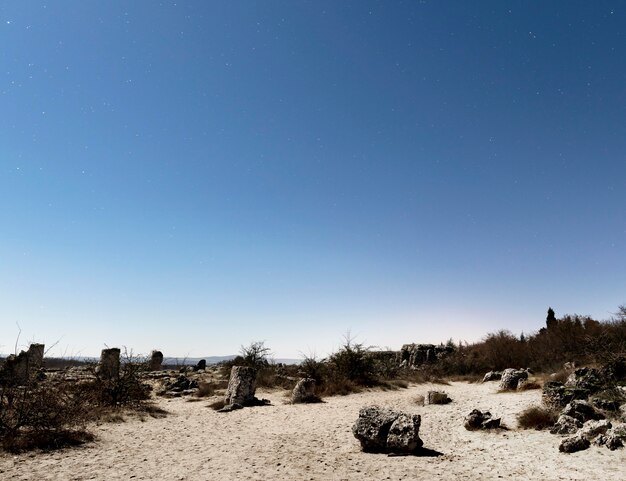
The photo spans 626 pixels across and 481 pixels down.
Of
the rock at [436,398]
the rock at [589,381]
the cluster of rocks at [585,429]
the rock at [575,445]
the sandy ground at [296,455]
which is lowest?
the sandy ground at [296,455]

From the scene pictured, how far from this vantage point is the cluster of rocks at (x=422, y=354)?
33.3 meters

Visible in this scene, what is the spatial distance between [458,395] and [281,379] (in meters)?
9.49

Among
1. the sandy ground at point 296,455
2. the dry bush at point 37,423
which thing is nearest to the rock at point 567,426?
the sandy ground at point 296,455

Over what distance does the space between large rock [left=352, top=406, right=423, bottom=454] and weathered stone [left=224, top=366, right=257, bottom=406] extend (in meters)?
7.94

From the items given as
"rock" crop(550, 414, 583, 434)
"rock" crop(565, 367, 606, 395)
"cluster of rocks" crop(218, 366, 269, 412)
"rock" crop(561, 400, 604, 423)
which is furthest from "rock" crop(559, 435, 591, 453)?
"cluster of rocks" crop(218, 366, 269, 412)

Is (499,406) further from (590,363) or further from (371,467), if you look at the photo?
(590,363)

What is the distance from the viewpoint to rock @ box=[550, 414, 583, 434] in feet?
30.3

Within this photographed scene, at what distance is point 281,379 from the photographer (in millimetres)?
22250

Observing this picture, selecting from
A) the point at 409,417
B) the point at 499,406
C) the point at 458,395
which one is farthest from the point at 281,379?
the point at 409,417

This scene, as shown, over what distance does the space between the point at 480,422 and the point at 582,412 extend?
2.39 meters

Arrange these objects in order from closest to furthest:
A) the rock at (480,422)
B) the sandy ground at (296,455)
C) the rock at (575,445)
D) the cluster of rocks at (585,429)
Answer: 1. the sandy ground at (296,455)
2. the cluster of rocks at (585,429)
3. the rock at (575,445)
4. the rock at (480,422)

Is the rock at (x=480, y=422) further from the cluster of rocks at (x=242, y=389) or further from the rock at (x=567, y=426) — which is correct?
the cluster of rocks at (x=242, y=389)

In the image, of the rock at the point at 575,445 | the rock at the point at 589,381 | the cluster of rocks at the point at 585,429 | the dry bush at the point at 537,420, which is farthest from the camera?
the rock at the point at 589,381

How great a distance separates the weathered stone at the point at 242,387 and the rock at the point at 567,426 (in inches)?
420
